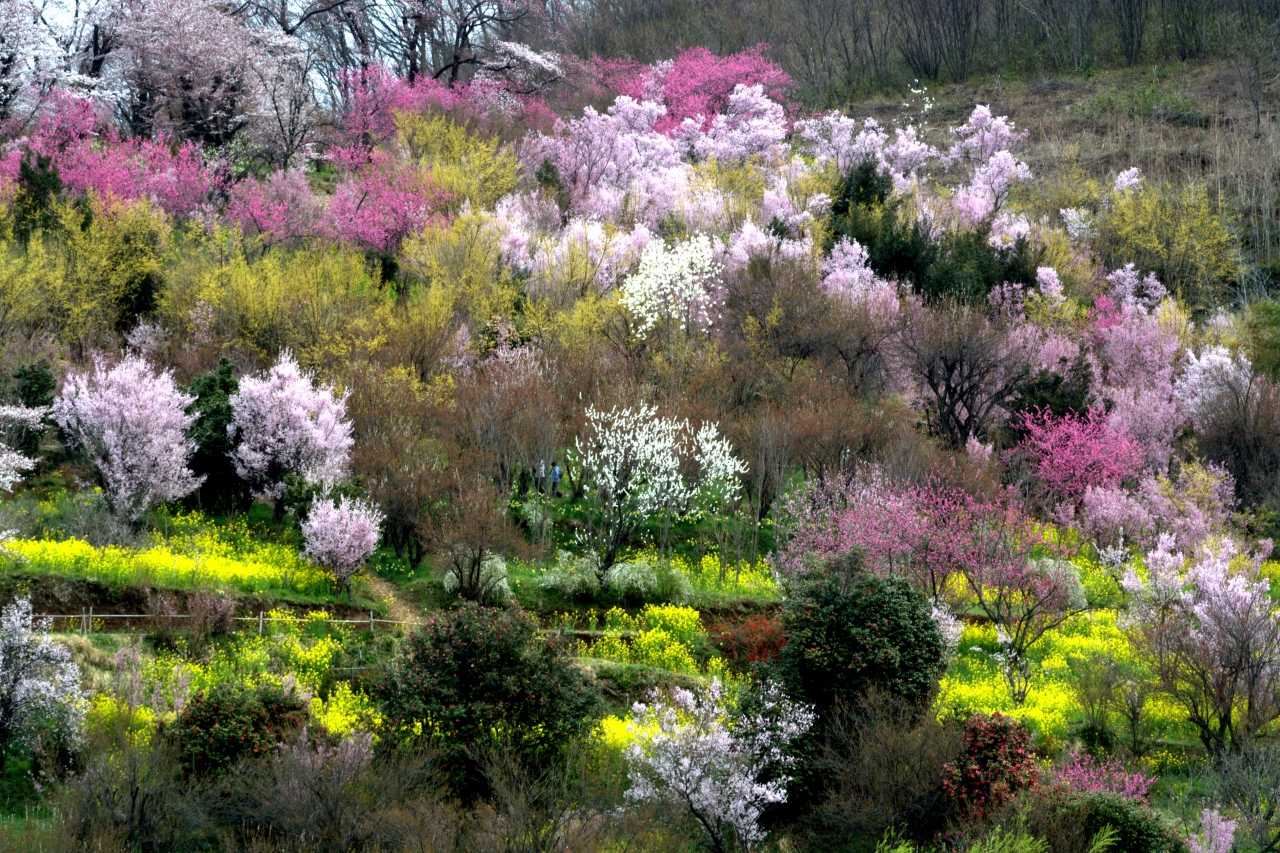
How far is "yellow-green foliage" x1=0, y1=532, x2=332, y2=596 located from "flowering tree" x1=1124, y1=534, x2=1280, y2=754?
17.8 m

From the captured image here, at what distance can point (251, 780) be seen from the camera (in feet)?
59.7

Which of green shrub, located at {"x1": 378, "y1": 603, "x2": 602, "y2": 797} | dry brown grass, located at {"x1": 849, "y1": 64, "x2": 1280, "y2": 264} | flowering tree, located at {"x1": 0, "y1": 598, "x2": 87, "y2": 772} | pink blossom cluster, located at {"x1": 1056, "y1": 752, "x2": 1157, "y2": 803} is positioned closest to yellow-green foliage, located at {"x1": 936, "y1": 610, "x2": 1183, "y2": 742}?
pink blossom cluster, located at {"x1": 1056, "y1": 752, "x2": 1157, "y2": 803}

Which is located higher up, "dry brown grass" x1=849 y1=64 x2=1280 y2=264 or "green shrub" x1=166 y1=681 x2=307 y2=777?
"dry brown grass" x1=849 y1=64 x2=1280 y2=264

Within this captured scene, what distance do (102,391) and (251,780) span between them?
13.4 metres

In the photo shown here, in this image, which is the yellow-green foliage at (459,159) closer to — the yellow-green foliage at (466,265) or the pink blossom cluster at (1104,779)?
the yellow-green foliage at (466,265)

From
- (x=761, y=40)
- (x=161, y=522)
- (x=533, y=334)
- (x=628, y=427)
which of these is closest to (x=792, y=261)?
(x=533, y=334)

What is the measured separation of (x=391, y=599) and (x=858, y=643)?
1112cm

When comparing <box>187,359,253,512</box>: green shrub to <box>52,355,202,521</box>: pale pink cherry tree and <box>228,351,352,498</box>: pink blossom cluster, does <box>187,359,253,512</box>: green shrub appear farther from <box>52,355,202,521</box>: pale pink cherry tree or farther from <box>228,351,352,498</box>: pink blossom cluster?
<box>52,355,202,521</box>: pale pink cherry tree

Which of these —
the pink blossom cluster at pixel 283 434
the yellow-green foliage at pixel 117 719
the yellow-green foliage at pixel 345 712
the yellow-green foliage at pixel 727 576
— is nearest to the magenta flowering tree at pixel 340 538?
the pink blossom cluster at pixel 283 434

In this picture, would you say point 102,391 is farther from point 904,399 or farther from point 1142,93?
point 1142,93

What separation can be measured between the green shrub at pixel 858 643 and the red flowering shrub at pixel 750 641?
5.08 feet

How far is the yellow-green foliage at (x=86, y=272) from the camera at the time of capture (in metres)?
33.2

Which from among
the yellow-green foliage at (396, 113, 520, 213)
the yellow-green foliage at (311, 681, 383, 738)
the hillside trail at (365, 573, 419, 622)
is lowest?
the hillside trail at (365, 573, 419, 622)

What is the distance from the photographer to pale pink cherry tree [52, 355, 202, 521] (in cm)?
2792
